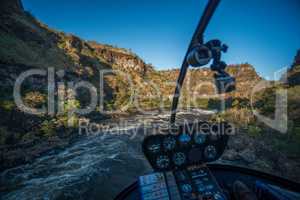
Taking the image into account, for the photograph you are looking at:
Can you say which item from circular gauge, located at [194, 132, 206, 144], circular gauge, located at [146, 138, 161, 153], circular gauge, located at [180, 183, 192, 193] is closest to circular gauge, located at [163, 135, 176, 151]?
circular gauge, located at [146, 138, 161, 153]

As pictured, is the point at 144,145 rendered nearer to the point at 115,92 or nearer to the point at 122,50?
the point at 115,92

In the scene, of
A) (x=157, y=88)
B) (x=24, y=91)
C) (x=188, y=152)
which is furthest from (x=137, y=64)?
(x=188, y=152)

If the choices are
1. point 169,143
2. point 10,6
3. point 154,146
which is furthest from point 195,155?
point 10,6

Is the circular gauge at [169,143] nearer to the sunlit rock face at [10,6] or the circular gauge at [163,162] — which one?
the circular gauge at [163,162]

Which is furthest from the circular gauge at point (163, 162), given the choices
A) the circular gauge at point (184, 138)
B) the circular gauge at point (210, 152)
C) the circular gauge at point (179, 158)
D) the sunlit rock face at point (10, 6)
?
the sunlit rock face at point (10, 6)

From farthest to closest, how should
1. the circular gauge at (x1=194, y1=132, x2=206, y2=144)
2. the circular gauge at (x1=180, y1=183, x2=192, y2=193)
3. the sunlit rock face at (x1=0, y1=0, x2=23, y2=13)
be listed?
the sunlit rock face at (x1=0, y1=0, x2=23, y2=13) → the circular gauge at (x1=194, y1=132, x2=206, y2=144) → the circular gauge at (x1=180, y1=183, x2=192, y2=193)

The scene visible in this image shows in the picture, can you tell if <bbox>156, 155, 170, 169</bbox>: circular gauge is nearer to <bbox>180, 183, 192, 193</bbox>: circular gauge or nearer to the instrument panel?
the instrument panel

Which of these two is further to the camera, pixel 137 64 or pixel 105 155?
pixel 137 64

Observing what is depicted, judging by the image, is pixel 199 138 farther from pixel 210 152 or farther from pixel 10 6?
pixel 10 6
